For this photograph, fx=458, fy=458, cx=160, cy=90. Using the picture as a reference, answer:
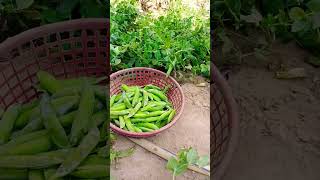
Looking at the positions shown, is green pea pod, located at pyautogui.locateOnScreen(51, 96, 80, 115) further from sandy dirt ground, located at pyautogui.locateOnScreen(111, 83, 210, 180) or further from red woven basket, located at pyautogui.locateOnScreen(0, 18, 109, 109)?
sandy dirt ground, located at pyautogui.locateOnScreen(111, 83, 210, 180)

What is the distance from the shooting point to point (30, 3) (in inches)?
75.7

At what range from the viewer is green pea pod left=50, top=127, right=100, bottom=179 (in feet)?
3.90

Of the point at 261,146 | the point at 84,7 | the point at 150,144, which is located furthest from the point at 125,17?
the point at 261,146

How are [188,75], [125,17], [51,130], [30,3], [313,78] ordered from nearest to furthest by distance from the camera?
[51,130] → [30,3] → [313,78] → [188,75] → [125,17]

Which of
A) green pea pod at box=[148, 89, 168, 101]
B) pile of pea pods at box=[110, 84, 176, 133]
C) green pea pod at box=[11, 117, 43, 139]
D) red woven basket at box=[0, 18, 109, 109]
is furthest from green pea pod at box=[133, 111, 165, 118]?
green pea pod at box=[11, 117, 43, 139]

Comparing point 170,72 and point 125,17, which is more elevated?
point 125,17

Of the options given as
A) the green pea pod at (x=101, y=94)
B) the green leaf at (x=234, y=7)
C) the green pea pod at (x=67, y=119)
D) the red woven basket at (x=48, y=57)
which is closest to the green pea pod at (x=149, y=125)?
the red woven basket at (x=48, y=57)

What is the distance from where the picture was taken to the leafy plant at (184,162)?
1614mm

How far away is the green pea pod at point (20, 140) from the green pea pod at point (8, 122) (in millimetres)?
50

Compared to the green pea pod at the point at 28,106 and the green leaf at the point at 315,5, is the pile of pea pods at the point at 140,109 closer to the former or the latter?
the green pea pod at the point at 28,106

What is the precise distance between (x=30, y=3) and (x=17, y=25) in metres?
0.26

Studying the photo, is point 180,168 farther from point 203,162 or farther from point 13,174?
point 13,174

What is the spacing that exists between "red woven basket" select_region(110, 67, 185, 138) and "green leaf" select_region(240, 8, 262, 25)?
50cm

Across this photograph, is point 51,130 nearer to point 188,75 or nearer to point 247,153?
point 247,153
